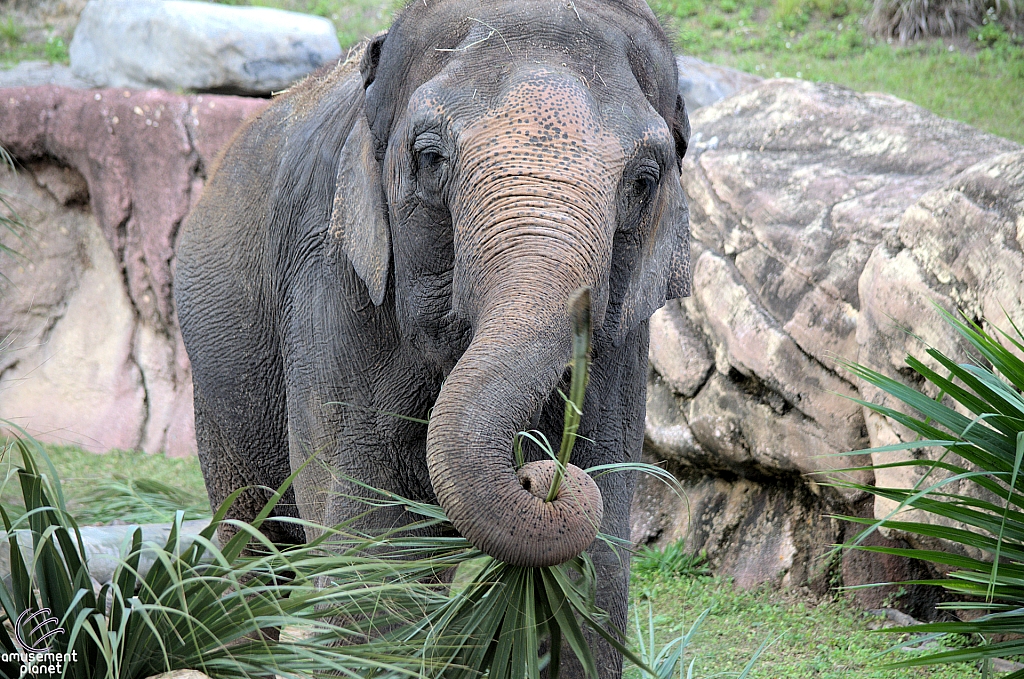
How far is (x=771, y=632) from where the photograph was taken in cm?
455

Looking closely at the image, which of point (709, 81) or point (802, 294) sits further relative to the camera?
point (709, 81)

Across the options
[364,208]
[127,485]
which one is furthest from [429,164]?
[127,485]

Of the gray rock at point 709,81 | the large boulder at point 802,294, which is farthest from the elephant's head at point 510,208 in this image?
the gray rock at point 709,81

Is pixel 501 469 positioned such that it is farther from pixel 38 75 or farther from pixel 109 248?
pixel 38 75

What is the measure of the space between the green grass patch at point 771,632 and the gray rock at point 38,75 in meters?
7.38

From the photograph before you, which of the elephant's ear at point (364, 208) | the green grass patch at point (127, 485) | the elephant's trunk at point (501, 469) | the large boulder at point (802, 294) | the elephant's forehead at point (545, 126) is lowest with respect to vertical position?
the green grass patch at point (127, 485)

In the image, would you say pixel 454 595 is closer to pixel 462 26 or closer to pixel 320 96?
pixel 462 26

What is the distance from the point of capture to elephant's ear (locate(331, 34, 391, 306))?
279 centimetres

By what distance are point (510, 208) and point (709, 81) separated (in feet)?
25.5

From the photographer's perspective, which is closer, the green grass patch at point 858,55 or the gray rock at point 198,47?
the green grass patch at point 858,55

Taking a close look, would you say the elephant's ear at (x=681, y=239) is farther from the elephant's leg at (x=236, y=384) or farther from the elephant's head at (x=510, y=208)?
the elephant's leg at (x=236, y=384)

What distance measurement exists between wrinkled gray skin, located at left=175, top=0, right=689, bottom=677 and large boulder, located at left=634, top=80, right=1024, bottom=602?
2.02 metres

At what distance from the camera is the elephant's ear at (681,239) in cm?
295

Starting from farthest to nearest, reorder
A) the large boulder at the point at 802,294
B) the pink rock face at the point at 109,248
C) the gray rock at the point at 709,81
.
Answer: the gray rock at the point at 709,81 < the pink rock face at the point at 109,248 < the large boulder at the point at 802,294
